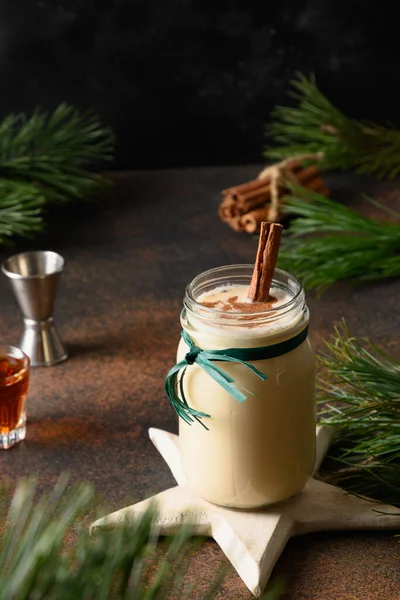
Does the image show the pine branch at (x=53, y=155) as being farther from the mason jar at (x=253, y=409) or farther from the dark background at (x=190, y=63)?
the mason jar at (x=253, y=409)

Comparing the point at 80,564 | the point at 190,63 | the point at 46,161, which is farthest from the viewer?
the point at 190,63

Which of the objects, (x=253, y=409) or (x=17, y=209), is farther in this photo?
(x=17, y=209)

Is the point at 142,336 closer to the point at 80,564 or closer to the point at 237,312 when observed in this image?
the point at 237,312

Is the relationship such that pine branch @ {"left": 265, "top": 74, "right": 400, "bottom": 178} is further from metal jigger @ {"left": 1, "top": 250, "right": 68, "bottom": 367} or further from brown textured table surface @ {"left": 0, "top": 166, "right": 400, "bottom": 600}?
metal jigger @ {"left": 1, "top": 250, "right": 68, "bottom": 367}

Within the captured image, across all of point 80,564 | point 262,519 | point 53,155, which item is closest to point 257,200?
point 53,155

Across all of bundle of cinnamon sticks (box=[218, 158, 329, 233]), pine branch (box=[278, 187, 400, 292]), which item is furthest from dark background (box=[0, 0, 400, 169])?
pine branch (box=[278, 187, 400, 292])

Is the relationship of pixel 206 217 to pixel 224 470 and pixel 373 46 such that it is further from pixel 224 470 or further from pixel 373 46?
pixel 224 470

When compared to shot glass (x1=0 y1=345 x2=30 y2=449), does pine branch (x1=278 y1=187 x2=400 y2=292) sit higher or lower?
lower
